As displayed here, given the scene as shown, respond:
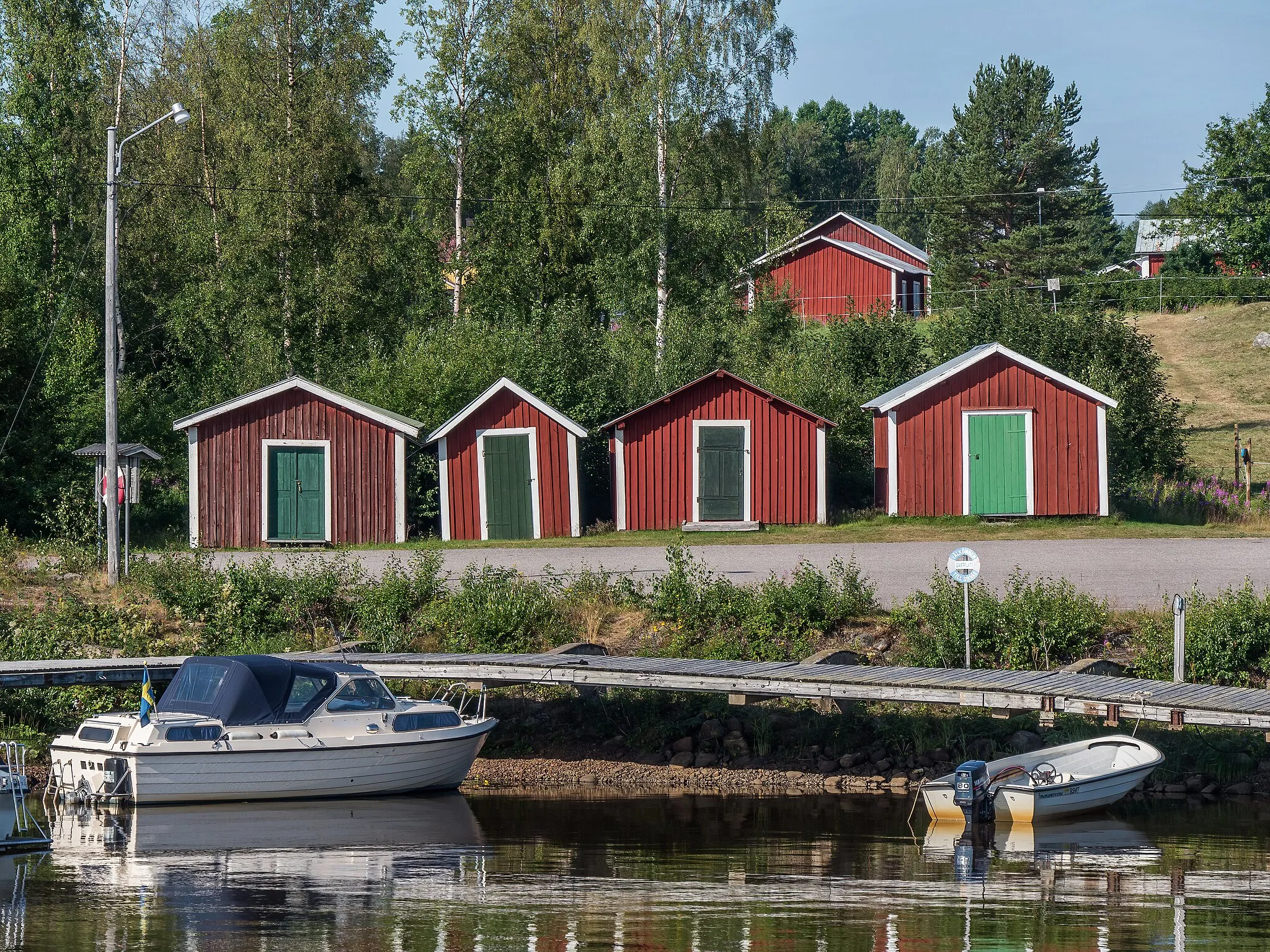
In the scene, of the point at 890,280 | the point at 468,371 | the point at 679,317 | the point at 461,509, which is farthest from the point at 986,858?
the point at 890,280

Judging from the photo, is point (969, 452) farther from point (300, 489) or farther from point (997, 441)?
point (300, 489)

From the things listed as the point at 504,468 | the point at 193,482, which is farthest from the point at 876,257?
the point at 193,482

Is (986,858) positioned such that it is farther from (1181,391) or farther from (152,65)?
(152,65)

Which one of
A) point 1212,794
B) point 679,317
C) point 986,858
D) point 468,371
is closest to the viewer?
point 986,858

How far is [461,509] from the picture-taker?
31.5 meters

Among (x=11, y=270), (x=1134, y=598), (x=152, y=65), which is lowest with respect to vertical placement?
(x=1134, y=598)

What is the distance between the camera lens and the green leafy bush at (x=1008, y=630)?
64.0ft

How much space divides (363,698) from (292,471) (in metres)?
15.0

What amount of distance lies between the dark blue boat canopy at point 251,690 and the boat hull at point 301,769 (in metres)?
0.33

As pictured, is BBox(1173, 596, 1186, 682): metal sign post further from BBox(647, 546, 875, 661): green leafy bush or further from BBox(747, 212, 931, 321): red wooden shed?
BBox(747, 212, 931, 321): red wooden shed

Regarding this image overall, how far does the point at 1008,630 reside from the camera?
64.6ft

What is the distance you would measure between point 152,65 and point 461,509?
26.3 metres

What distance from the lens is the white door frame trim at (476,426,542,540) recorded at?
31375mm

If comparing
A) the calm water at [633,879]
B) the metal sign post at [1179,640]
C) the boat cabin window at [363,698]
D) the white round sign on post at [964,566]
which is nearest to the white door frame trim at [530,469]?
the boat cabin window at [363,698]
